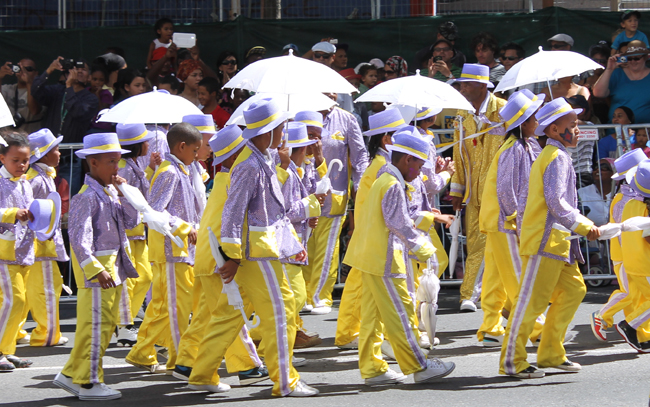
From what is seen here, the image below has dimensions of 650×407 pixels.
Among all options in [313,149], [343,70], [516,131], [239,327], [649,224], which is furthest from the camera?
[343,70]

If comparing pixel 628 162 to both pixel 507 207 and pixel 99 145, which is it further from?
pixel 99 145

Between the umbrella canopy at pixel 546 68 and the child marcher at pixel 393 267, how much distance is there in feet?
9.16

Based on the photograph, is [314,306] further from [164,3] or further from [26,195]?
[164,3]

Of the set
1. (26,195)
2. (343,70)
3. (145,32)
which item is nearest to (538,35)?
(343,70)

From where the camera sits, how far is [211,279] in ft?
22.0

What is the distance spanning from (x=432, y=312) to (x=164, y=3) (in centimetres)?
747

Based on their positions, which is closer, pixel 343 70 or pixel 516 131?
pixel 516 131

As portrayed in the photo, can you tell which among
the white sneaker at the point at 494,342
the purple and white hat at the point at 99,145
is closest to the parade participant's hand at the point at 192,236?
the purple and white hat at the point at 99,145

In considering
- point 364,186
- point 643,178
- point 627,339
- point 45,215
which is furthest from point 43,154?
point 627,339

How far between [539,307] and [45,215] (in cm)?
362

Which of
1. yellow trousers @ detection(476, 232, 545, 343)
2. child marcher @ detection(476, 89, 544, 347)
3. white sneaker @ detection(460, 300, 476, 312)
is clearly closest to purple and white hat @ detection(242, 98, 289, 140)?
child marcher @ detection(476, 89, 544, 347)

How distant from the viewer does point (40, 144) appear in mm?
8242

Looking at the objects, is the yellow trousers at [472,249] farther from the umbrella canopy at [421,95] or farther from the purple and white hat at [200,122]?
the purple and white hat at [200,122]

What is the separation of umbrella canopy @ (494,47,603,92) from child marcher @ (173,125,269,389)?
346 cm
